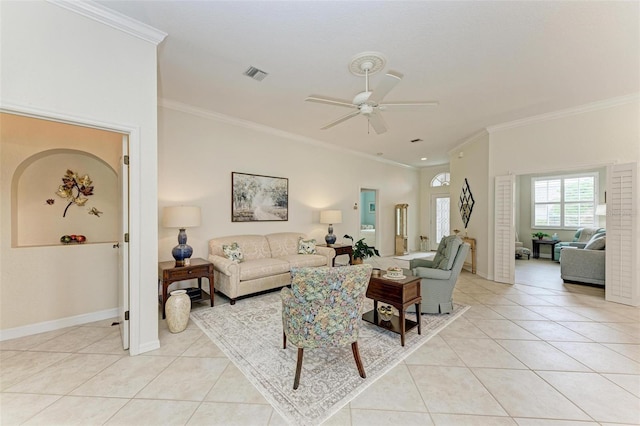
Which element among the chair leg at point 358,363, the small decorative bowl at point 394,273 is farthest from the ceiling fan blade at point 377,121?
the chair leg at point 358,363

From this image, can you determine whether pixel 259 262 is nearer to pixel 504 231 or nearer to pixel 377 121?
pixel 377 121

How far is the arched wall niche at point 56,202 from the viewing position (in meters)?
3.01

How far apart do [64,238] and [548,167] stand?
7354mm

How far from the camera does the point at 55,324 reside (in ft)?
9.65

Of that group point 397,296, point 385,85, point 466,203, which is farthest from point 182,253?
point 466,203

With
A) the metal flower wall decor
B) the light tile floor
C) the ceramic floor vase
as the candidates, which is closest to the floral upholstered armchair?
the light tile floor

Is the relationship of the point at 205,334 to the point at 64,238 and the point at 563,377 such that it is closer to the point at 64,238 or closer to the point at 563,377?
the point at 64,238

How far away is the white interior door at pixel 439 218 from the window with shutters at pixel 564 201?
249 cm

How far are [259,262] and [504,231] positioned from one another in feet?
15.1

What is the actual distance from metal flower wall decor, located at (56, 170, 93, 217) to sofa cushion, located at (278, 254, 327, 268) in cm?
294

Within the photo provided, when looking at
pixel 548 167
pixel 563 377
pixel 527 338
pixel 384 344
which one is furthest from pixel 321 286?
pixel 548 167

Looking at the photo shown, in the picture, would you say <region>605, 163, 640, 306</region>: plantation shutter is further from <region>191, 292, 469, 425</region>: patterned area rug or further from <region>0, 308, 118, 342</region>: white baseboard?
<region>0, 308, 118, 342</region>: white baseboard

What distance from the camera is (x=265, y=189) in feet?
16.9

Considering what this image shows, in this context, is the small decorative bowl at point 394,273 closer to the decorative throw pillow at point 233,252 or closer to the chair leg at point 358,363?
the chair leg at point 358,363
